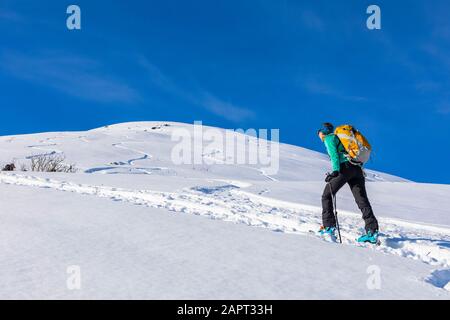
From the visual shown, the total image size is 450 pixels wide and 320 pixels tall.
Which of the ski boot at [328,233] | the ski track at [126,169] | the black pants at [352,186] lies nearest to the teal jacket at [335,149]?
the black pants at [352,186]

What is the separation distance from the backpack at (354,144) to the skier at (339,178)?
8cm

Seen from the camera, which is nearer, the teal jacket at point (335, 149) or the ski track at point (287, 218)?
the ski track at point (287, 218)

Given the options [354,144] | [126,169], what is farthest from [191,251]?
[126,169]

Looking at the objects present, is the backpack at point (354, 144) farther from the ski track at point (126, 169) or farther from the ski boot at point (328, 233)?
the ski track at point (126, 169)

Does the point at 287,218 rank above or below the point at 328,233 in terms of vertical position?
above

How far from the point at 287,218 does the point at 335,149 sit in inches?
60.3

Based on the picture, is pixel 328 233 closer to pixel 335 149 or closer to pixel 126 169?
pixel 335 149

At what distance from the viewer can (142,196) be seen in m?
7.92

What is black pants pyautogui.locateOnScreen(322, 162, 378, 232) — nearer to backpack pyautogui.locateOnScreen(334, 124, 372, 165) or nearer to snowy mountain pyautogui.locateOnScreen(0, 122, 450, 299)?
backpack pyautogui.locateOnScreen(334, 124, 372, 165)

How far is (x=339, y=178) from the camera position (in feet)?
20.1

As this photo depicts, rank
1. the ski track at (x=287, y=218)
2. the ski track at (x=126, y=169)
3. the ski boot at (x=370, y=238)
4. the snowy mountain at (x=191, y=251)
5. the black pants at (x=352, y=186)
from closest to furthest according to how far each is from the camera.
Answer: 1. the snowy mountain at (x=191, y=251)
2. the ski track at (x=287, y=218)
3. the ski boot at (x=370, y=238)
4. the black pants at (x=352, y=186)
5. the ski track at (x=126, y=169)

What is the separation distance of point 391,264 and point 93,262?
9.53ft

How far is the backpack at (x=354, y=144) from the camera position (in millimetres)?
5953

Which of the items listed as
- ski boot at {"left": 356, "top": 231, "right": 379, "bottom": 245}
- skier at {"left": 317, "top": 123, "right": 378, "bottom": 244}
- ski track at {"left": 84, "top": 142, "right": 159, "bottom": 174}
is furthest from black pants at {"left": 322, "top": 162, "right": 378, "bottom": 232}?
ski track at {"left": 84, "top": 142, "right": 159, "bottom": 174}
